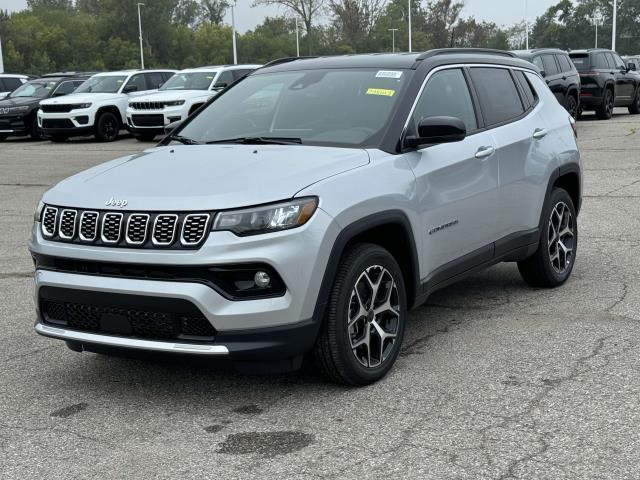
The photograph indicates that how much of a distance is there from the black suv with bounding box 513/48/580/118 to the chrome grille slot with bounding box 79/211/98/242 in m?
17.0

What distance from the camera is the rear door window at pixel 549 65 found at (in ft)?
68.2

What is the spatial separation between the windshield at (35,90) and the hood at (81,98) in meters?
2.11

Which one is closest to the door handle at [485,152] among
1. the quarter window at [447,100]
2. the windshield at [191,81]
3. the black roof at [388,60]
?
the quarter window at [447,100]

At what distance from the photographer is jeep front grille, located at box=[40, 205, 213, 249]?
419 centimetres

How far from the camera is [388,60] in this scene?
5672 mm

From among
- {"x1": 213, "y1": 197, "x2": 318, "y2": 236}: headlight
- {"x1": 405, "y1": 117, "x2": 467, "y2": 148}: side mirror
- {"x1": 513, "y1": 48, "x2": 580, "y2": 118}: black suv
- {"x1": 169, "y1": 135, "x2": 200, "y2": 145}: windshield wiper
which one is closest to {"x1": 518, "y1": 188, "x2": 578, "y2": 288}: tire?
{"x1": 405, "y1": 117, "x2": 467, "y2": 148}: side mirror

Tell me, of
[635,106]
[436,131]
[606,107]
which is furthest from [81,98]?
[436,131]

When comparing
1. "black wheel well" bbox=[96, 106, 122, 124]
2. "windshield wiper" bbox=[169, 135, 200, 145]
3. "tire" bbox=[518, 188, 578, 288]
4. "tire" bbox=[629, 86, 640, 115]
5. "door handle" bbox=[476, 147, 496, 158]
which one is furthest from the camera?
"tire" bbox=[629, 86, 640, 115]

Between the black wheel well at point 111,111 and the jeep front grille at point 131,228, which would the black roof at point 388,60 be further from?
the black wheel well at point 111,111

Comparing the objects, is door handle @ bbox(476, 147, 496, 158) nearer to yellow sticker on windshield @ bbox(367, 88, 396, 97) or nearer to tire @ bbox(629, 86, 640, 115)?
yellow sticker on windshield @ bbox(367, 88, 396, 97)

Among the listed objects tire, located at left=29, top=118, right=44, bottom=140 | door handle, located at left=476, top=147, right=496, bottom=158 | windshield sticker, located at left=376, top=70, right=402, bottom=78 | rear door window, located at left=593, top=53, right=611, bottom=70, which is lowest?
tire, located at left=29, top=118, right=44, bottom=140

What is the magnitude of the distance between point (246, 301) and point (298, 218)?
451mm

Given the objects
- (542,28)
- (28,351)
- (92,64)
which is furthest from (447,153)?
(542,28)

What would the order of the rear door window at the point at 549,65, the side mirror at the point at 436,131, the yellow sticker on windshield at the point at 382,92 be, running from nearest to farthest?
the side mirror at the point at 436,131 → the yellow sticker on windshield at the point at 382,92 → the rear door window at the point at 549,65
